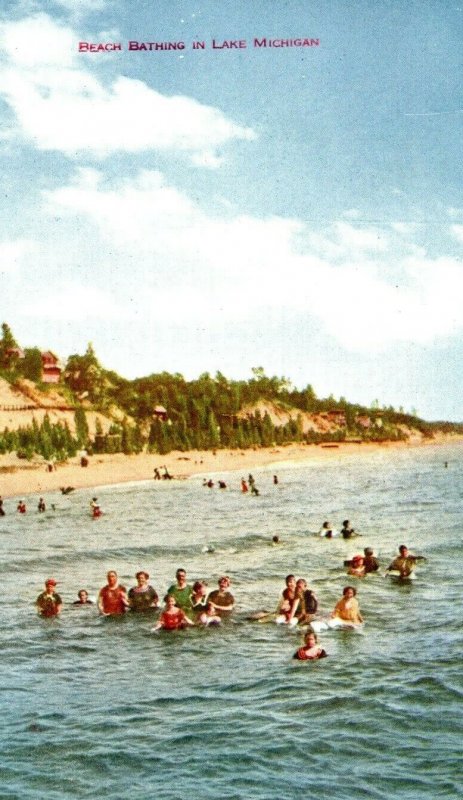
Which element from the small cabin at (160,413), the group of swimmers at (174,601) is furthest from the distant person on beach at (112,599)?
the small cabin at (160,413)

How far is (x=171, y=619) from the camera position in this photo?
19688mm

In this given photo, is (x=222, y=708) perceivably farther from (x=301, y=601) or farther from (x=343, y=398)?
(x=343, y=398)

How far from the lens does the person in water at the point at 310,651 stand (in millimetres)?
16844

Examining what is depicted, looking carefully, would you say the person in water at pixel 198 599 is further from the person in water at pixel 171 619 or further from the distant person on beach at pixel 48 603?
the distant person on beach at pixel 48 603

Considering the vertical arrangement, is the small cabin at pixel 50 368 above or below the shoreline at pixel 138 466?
above

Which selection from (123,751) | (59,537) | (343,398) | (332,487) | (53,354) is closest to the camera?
(123,751)

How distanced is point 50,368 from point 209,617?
100288 mm

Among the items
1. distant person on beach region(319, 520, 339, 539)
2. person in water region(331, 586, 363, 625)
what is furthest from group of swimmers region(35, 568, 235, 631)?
distant person on beach region(319, 520, 339, 539)

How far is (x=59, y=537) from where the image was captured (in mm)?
38844

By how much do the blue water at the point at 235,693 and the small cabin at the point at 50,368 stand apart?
280ft

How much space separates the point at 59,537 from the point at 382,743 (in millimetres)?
28647

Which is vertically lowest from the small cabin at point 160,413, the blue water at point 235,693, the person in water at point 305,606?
the blue water at point 235,693

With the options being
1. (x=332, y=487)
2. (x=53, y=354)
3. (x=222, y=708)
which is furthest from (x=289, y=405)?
(x=222, y=708)

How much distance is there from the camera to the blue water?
37.2 feet
